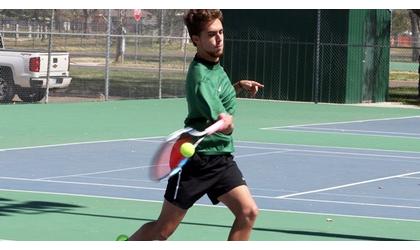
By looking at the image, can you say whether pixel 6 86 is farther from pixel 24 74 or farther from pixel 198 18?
pixel 198 18

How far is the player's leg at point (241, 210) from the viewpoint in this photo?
7488 millimetres

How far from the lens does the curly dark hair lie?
752 centimetres

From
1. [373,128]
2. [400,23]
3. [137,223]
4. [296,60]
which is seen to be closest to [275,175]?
[137,223]

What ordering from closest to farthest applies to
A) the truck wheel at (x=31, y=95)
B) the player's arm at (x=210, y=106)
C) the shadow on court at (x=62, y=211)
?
the player's arm at (x=210, y=106), the shadow on court at (x=62, y=211), the truck wheel at (x=31, y=95)

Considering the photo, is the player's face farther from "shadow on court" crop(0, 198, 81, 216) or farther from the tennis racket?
"shadow on court" crop(0, 198, 81, 216)

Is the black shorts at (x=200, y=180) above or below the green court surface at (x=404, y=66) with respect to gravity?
above

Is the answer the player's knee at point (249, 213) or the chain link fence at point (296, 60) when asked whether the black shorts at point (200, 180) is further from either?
the chain link fence at point (296, 60)

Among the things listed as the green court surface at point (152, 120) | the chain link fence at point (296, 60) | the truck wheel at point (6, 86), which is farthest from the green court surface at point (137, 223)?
the chain link fence at point (296, 60)

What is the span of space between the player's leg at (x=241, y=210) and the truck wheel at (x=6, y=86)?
2003 cm
